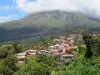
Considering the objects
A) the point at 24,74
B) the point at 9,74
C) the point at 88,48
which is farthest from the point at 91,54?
the point at 9,74

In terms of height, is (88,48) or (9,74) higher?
(88,48)

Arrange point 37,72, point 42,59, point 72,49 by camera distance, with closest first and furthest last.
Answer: point 37,72 < point 42,59 < point 72,49

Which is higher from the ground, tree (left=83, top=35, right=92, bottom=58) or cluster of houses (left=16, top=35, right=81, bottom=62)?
tree (left=83, top=35, right=92, bottom=58)

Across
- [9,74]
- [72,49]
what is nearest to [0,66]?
Result: [9,74]

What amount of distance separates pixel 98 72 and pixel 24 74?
502 inches

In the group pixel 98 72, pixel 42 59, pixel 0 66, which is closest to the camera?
pixel 98 72

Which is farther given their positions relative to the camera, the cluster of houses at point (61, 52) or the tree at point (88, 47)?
the cluster of houses at point (61, 52)

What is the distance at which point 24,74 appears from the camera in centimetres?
3161

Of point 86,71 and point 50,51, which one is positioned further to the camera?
point 50,51

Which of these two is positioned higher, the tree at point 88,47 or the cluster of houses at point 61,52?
the tree at point 88,47

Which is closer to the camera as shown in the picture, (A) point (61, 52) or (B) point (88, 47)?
(B) point (88, 47)

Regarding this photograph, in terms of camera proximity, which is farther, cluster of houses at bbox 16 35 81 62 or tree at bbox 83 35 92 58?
cluster of houses at bbox 16 35 81 62

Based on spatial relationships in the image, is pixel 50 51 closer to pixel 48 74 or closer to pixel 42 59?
pixel 42 59

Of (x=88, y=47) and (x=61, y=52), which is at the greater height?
(x=88, y=47)
